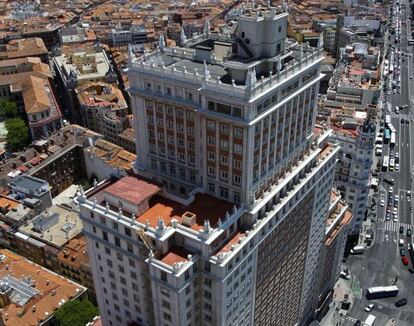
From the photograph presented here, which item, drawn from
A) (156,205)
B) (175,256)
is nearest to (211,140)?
(156,205)

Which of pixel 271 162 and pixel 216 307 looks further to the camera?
pixel 271 162

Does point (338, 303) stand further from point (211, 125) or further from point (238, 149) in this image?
point (211, 125)

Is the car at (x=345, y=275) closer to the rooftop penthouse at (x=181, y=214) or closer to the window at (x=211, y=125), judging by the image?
the rooftop penthouse at (x=181, y=214)

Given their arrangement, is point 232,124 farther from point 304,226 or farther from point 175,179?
point 304,226

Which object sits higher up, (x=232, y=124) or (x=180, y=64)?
(x=180, y=64)

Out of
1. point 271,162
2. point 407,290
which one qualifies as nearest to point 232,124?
point 271,162

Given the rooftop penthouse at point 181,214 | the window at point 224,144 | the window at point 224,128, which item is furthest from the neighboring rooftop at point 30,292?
the window at point 224,128

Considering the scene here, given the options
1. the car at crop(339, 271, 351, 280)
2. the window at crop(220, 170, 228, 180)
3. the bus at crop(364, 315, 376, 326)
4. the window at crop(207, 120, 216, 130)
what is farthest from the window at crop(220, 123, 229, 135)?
the car at crop(339, 271, 351, 280)
